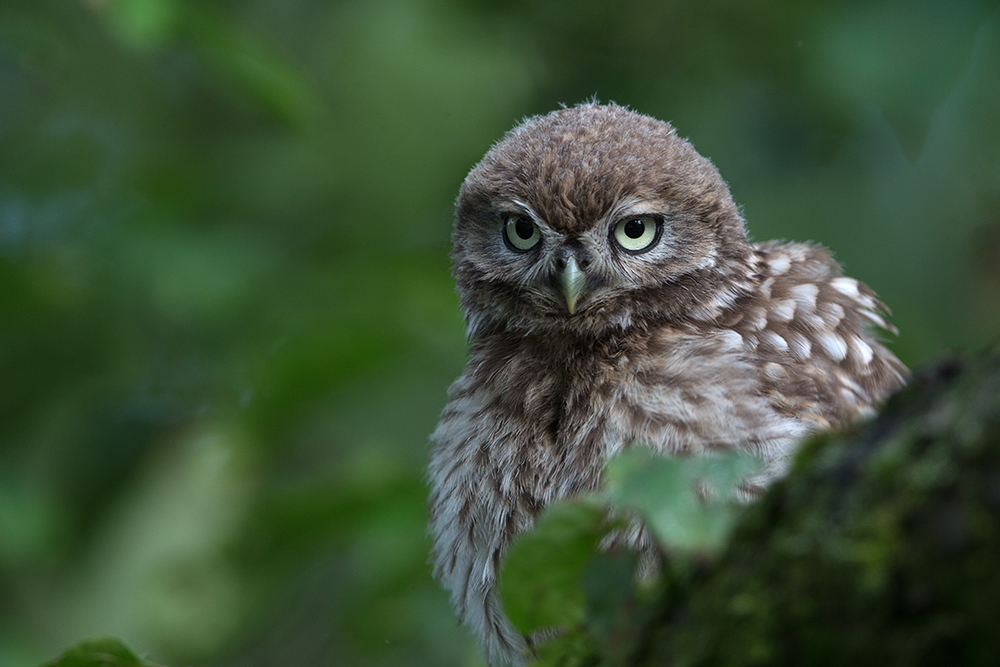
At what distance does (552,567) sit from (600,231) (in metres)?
1.71

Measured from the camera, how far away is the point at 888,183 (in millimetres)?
5934

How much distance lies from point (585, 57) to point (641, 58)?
0.33 meters

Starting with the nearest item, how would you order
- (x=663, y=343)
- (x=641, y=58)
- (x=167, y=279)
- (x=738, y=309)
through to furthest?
1. (x=663, y=343)
2. (x=738, y=309)
3. (x=167, y=279)
4. (x=641, y=58)

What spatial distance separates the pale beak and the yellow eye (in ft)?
0.58

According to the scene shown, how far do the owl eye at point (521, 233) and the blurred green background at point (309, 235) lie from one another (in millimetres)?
584

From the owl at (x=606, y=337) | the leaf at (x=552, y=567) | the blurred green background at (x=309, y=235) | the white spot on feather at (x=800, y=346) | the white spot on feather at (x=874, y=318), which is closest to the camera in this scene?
the leaf at (x=552, y=567)

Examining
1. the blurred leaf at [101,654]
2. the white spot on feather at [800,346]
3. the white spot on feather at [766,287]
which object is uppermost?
the white spot on feather at [766,287]

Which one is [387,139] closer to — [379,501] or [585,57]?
[585,57]

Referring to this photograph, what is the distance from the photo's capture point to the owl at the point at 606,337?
252 centimetres

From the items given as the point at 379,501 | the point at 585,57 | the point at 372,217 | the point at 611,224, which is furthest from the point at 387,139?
the point at 611,224

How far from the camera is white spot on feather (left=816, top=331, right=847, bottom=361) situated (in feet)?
9.39

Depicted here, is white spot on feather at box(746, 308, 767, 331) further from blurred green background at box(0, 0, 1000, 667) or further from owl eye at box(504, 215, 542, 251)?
blurred green background at box(0, 0, 1000, 667)

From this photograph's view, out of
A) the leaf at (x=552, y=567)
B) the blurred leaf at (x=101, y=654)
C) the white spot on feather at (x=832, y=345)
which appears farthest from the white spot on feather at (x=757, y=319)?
the blurred leaf at (x=101, y=654)

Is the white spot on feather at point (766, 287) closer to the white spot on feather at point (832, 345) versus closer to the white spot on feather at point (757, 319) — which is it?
the white spot on feather at point (757, 319)
